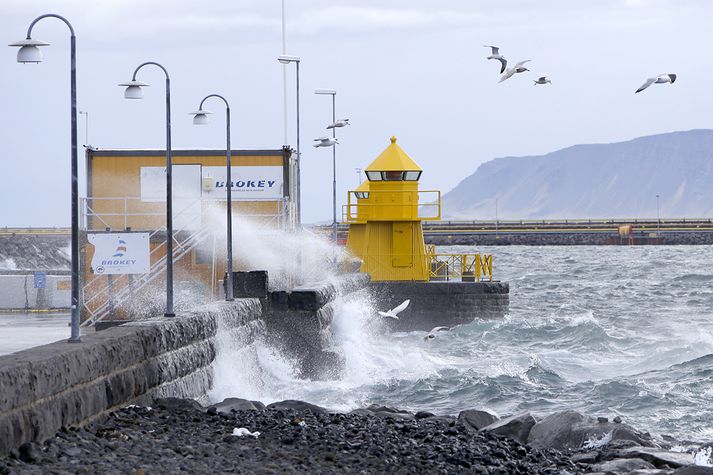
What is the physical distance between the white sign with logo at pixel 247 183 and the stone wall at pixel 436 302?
5.99 m

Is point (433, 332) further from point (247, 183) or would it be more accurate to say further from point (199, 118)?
point (199, 118)

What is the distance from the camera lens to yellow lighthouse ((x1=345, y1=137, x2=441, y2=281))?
3962 cm

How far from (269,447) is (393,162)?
26.8 meters

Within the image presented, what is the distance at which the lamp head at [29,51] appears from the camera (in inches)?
614

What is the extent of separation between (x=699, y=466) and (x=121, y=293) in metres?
19.2

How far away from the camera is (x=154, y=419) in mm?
14227

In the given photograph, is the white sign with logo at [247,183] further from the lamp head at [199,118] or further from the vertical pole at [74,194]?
the vertical pole at [74,194]

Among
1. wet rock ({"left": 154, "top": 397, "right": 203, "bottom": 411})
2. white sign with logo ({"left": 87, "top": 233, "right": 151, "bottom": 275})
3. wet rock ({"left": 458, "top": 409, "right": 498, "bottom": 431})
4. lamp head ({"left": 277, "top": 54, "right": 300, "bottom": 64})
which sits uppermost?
lamp head ({"left": 277, "top": 54, "right": 300, "bottom": 64})

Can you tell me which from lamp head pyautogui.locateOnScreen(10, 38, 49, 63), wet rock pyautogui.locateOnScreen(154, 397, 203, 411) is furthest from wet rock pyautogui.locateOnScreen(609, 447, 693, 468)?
lamp head pyautogui.locateOnScreen(10, 38, 49, 63)

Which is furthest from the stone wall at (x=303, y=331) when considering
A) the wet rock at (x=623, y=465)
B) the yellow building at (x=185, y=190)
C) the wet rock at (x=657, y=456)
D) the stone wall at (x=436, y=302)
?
the stone wall at (x=436, y=302)

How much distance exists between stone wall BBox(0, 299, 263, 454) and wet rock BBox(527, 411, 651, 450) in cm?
472

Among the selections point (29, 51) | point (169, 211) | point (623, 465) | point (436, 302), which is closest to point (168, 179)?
point (169, 211)

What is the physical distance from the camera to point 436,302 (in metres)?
38.9

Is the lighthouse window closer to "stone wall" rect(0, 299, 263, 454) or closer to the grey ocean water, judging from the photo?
the grey ocean water
